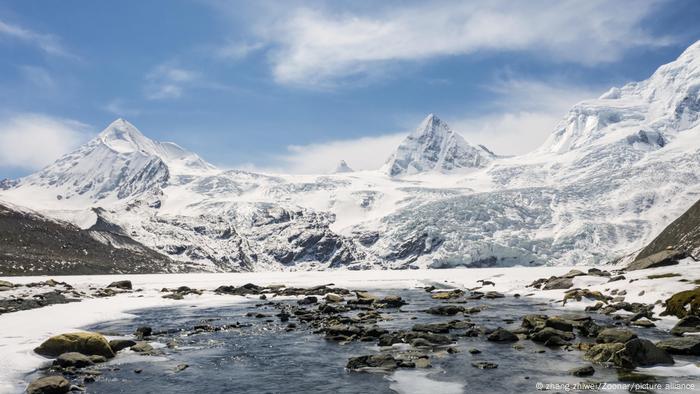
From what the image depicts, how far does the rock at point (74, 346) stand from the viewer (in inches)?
1075

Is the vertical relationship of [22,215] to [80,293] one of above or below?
above

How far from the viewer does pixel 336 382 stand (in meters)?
22.8

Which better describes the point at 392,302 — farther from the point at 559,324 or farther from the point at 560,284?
the point at 559,324

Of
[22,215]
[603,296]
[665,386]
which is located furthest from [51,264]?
[665,386]

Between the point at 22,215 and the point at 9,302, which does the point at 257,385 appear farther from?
the point at 22,215

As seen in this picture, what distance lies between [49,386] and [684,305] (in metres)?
38.5

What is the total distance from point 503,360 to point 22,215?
19512 centimetres

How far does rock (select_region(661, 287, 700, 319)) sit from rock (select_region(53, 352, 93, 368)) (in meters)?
36.4

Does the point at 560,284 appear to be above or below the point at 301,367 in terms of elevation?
above

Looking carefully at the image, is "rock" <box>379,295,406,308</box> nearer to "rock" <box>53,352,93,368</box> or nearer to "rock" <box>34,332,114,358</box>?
"rock" <box>34,332,114,358</box>

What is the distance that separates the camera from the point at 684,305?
36.4 meters

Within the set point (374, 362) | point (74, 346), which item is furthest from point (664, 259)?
point (74, 346)

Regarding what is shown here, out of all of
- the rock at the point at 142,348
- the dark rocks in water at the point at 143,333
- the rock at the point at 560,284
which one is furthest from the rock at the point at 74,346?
the rock at the point at 560,284

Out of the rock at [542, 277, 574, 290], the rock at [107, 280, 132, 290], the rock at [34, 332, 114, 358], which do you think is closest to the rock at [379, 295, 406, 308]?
the rock at [542, 277, 574, 290]
